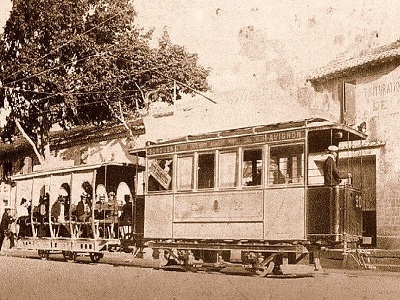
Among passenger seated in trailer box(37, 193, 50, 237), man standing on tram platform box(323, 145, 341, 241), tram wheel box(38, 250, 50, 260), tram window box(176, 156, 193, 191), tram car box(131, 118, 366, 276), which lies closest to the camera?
man standing on tram platform box(323, 145, 341, 241)

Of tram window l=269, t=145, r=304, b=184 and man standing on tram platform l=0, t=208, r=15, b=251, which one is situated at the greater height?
tram window l=269, t=145, r=304, b=184

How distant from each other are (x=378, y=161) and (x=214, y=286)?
7.96 meters

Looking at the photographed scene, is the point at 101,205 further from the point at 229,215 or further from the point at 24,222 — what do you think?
the point at 229,215

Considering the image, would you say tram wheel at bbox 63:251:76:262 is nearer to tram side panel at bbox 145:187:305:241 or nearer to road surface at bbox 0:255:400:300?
tram side panel at bbox 145:187:305:241

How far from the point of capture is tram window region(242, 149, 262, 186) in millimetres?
12031

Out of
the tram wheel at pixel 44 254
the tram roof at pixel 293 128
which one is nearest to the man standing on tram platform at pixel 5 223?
the tram wheel at pixel 44 254

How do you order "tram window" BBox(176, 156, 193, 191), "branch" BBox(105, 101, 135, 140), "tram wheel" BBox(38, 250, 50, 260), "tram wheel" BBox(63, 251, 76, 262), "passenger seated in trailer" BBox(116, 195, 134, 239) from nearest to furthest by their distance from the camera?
"tram window" BBox(176, 156, 193, 191), "passenger seated in trailer" BBox(116, 195, 134, 239), "tram wheel" BBox(63, 251, 76, 262), "tram wheel" BBox(38, 250, 50, 260), "branch" BBox(105, 101, 135, 140)

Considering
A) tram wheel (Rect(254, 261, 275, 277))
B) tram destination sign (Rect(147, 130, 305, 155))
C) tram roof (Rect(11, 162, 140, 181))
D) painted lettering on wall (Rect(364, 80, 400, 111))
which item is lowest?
tram wheel (Rect(254, 261, 275, 277))

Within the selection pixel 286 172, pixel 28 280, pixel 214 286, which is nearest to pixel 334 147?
pixel 286 172

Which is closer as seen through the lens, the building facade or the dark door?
the building facade

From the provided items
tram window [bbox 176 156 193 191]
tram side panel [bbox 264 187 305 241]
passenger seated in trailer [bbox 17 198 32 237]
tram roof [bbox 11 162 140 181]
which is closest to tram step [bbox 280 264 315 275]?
tram side panel [bbox 264 187 305 241]

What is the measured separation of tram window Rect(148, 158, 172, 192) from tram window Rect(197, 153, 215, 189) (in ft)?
2.74

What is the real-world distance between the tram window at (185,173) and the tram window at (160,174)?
31cm

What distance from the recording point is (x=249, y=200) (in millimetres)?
11844
